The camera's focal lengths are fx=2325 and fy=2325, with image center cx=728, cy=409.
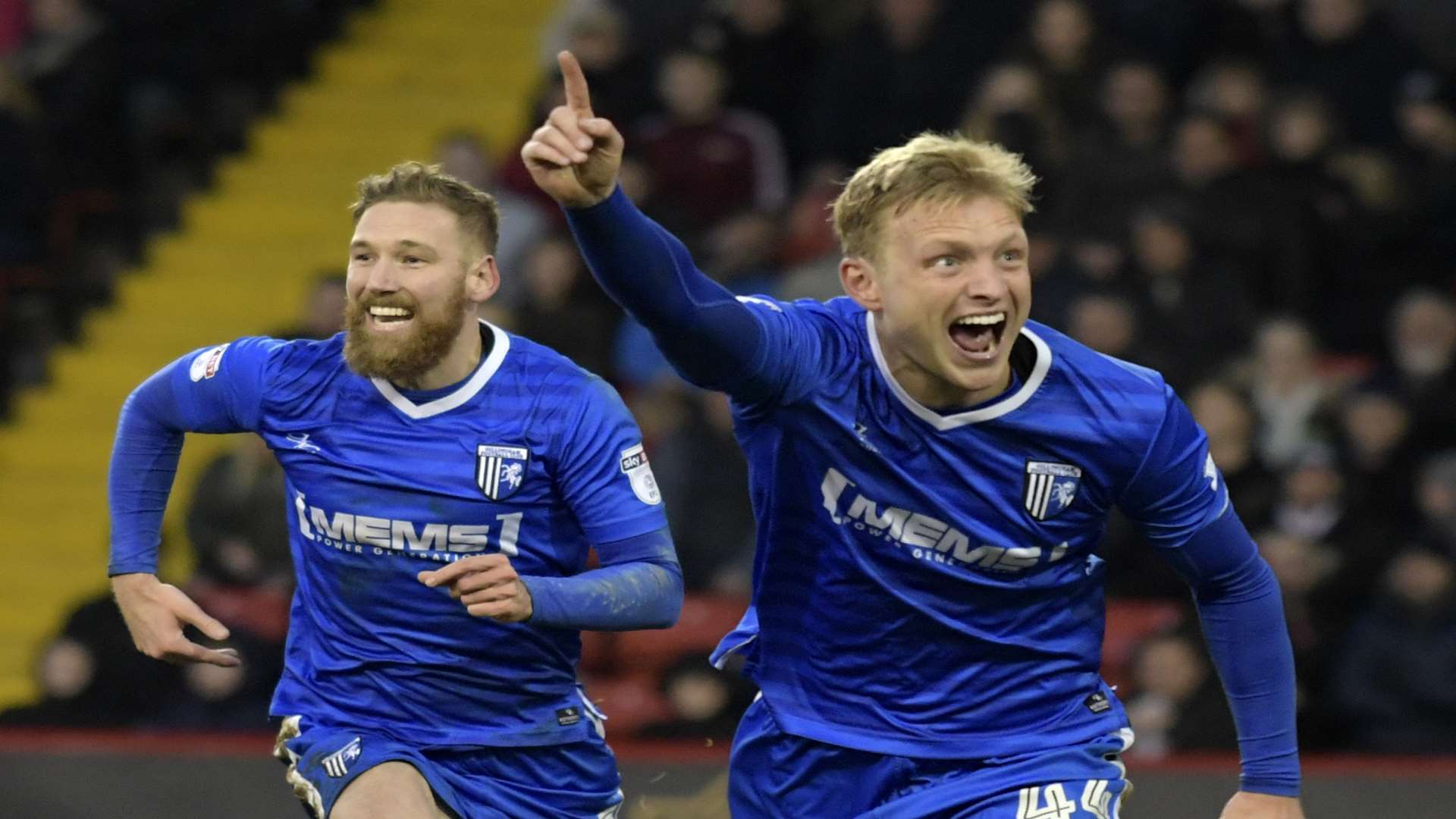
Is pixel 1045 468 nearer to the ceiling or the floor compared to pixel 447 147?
nearer to the floor

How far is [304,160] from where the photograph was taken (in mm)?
12969

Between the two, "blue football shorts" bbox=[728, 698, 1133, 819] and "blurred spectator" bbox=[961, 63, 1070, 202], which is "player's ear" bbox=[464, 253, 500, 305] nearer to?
"blue football shorts" bbox=[728, 698, 1133, 819]

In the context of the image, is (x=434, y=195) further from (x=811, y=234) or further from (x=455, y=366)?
(x=811, y=234)

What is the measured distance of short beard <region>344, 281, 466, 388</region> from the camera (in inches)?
196

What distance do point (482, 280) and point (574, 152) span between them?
4.45 feet

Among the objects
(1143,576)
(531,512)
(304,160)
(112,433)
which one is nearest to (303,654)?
(531,512)

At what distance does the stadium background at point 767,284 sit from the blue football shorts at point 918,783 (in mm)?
2240

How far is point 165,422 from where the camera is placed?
17.5ft

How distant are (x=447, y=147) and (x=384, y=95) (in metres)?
2.87

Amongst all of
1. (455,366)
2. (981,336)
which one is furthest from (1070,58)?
(981,336)

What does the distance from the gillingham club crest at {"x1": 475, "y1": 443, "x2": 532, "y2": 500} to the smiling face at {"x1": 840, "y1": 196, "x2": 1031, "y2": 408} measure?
872 millimetres

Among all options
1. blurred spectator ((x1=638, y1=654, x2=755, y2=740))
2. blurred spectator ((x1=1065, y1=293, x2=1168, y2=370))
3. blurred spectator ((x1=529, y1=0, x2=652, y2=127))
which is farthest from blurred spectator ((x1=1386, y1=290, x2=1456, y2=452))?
blurred spectator ((x1=529, y1=0, x2=652, y2=127))

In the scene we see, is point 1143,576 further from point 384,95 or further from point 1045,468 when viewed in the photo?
point 384,95

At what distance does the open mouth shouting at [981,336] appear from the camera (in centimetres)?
446
